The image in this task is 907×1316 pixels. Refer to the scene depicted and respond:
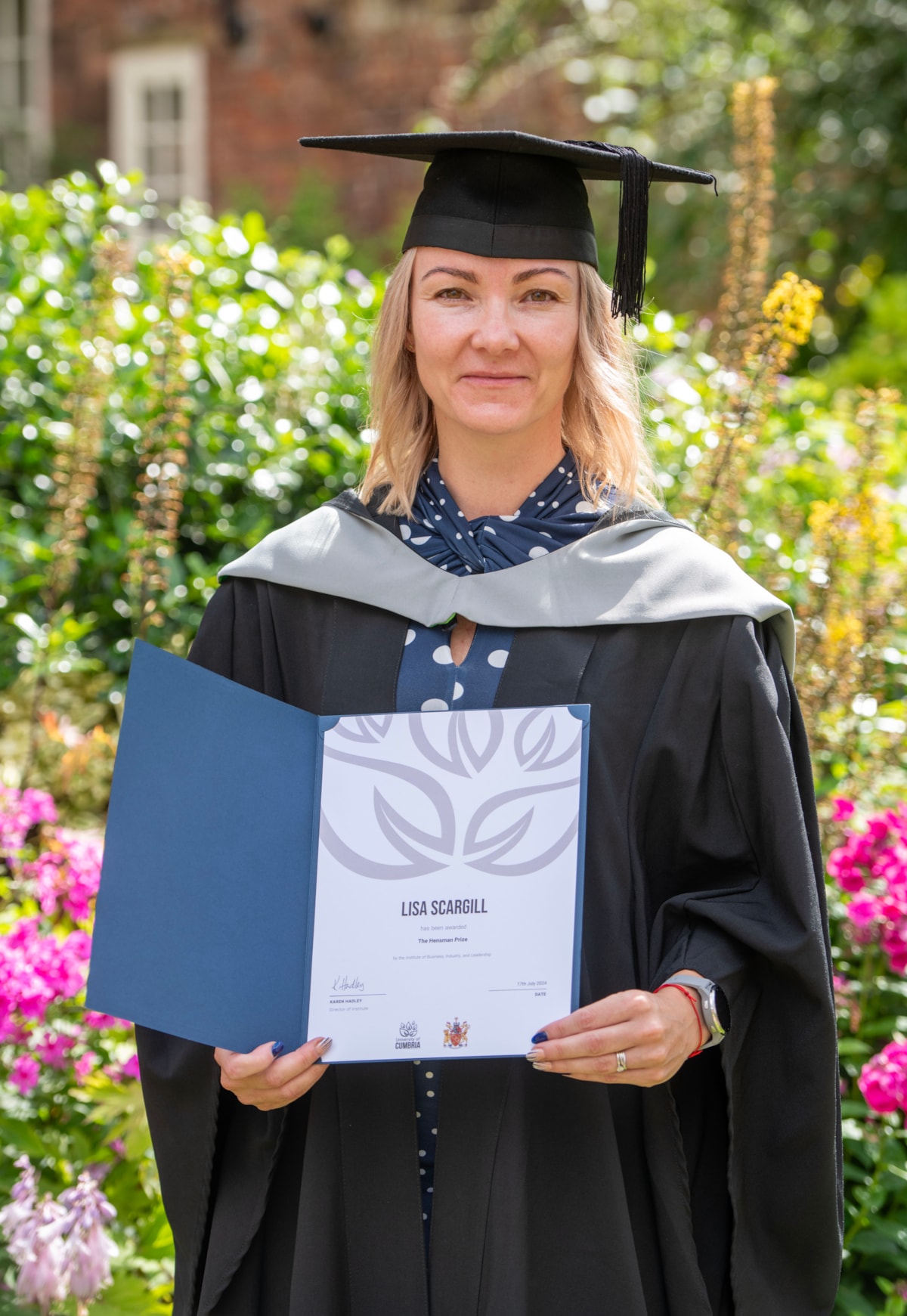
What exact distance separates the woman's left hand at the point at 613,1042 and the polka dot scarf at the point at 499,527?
0.62 m

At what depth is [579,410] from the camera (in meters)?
2.00

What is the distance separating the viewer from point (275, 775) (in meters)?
1.70

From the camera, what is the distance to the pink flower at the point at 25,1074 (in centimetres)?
263

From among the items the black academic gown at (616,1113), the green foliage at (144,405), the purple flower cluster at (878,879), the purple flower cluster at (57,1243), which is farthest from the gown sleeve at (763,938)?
the green foliage at (144,405)

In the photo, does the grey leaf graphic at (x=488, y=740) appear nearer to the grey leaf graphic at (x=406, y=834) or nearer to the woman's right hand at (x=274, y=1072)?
the grey leaf graphic at (x=406, y=834)

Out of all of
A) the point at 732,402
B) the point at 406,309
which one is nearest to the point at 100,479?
the point at 732,402

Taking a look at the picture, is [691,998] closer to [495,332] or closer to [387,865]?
[387,865]

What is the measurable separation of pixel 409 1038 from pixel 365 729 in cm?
37

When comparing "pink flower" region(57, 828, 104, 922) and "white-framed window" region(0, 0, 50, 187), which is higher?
"white-framed window" region(0, 0, 50, 187)

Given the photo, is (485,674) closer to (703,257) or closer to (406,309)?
(406,309)

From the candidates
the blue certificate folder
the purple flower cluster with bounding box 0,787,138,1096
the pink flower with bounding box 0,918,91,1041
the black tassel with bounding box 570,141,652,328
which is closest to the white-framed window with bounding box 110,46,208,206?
the purple flower cluster with bounding box 0,787,138,1096

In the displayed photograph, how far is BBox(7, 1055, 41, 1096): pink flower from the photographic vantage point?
8.63ft

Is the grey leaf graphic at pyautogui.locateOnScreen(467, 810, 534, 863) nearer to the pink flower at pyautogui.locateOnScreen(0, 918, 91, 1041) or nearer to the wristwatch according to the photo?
the wristwatch

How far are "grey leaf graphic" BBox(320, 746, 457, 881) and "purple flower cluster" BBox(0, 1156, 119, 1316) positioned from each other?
1011 mm
